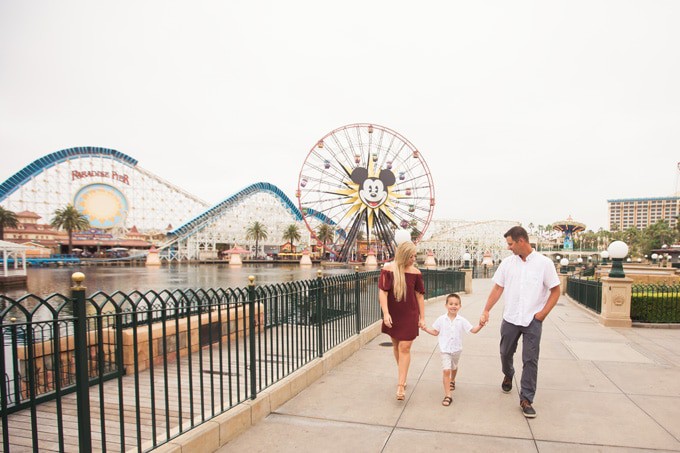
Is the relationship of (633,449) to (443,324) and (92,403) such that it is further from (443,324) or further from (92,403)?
(92,403)

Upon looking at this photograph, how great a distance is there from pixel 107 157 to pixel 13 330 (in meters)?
87.9

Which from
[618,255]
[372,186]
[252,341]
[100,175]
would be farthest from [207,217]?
[252,341]

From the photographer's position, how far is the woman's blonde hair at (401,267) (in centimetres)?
484

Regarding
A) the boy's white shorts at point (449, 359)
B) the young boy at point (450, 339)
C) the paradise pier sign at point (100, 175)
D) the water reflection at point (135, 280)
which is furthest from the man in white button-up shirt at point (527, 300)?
the paradise pier sign at point (100, 175)

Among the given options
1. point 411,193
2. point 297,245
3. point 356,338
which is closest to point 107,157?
point 297,245

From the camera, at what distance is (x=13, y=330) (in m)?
2.55

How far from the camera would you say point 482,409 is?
4.72 meters

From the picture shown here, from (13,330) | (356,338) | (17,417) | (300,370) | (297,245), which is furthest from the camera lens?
(297,245)

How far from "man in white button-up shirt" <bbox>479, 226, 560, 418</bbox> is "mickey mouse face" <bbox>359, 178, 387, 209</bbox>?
3739 centimetres

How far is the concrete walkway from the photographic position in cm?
392

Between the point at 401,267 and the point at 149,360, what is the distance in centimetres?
263

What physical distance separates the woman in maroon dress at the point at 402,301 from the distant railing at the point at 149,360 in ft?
4.05

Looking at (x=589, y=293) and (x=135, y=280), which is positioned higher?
(x=589, y=293)

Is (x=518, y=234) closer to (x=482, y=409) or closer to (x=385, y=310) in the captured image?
(x=385, y=310)
